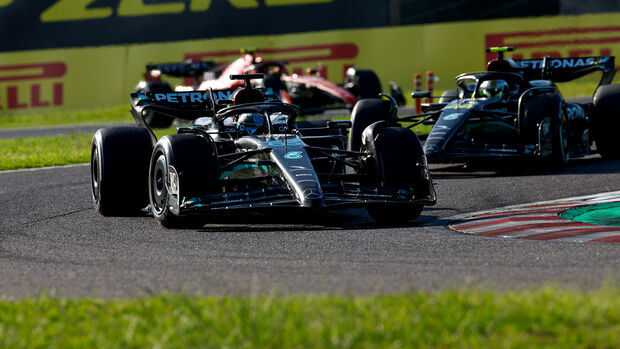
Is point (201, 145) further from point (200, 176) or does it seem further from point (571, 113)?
point (571, 113)

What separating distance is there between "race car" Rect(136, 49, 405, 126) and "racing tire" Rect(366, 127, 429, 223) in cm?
1074

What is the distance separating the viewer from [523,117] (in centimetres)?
1157

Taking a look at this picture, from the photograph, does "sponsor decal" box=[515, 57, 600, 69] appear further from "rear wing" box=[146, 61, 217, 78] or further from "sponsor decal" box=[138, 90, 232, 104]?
"rear wing" box=[146, 61, 217, 78]

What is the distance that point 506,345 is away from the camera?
12.8 feet

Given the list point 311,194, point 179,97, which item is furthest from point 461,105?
point 311,194

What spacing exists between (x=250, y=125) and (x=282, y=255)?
108 inches

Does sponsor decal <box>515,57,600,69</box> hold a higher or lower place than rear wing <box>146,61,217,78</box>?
higher

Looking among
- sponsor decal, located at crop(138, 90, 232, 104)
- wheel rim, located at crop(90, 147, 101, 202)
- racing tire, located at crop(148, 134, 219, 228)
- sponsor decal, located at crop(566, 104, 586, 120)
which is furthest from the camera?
sponsor decal, located at crop(566, 104, 586, 120)

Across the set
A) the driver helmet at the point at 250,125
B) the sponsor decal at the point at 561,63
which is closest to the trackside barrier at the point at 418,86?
the sponsor decal at the point at 561,63

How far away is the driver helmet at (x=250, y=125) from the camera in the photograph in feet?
29.7

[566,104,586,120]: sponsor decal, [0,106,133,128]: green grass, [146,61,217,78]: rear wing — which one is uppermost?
[566,104,586,120]: sponsor decal

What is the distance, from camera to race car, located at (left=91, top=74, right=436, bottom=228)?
784cm

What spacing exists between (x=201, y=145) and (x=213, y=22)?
15255 millimetres

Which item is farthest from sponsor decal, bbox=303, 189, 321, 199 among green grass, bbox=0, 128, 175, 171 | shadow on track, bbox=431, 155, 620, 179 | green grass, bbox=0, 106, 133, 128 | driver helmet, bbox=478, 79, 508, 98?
green grass, bbox=0, 106, 133, 128
